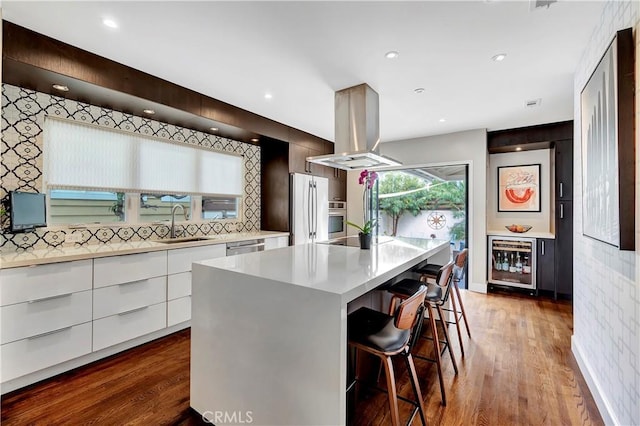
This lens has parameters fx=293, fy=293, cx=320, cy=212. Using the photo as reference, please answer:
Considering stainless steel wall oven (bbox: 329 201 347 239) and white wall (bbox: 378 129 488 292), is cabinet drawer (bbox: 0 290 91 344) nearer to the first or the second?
stainless steel wall oven (bbox: 329 201 347 239)

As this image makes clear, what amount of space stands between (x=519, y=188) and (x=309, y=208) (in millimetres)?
3465

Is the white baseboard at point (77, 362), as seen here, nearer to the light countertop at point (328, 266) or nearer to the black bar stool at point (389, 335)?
the light countertop at point (328, 266)

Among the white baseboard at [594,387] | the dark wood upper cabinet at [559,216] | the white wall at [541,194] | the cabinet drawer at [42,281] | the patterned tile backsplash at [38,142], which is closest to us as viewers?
the white baseboard at [594,387]

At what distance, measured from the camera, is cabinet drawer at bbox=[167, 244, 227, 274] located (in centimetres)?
290


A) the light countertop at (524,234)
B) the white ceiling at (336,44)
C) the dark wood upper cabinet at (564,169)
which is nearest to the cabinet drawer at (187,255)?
the white ceiling at (336,44)

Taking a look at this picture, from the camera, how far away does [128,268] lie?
2557mm

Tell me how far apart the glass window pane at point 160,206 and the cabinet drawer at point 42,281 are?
1.10m

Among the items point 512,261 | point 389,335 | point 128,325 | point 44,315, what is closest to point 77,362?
point 128,325

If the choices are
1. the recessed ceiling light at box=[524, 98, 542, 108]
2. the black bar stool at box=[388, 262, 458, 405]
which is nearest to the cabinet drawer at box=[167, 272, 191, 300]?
the black bar stool at box=[388, 262, 458, 405]

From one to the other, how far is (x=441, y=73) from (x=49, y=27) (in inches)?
121

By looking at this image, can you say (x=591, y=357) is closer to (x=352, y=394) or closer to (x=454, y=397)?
(x=454, y=397)

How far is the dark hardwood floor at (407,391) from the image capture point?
1777 mm

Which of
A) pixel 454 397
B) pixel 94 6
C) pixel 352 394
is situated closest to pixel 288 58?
pixel 94 6

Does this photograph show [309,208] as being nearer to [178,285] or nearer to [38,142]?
[178,285]
